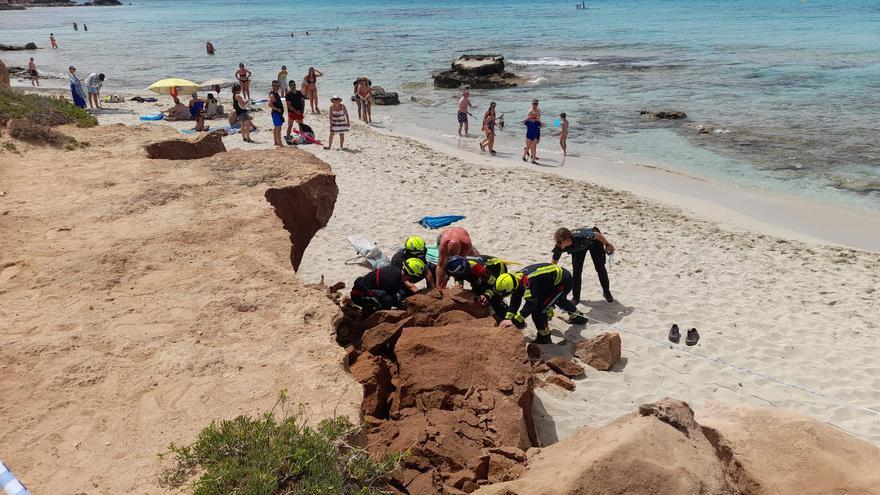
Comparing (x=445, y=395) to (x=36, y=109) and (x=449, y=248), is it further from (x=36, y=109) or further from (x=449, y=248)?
(x=36, y=109)

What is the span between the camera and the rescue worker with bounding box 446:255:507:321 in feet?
24.5

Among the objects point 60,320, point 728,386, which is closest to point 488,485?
point 60,320

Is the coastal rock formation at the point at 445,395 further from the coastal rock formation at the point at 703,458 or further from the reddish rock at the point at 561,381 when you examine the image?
the reddish rock at the point at 561,381

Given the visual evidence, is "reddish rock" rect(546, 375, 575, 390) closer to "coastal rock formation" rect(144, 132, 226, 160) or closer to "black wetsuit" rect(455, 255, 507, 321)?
"black wetsuit" rect(455, 255, 507, 321)

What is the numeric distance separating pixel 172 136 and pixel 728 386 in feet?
29.1

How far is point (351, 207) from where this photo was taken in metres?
13.2

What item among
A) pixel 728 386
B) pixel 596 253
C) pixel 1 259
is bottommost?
pixel 728 386

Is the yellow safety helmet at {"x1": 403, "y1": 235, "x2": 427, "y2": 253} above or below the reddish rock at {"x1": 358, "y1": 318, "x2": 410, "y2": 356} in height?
above

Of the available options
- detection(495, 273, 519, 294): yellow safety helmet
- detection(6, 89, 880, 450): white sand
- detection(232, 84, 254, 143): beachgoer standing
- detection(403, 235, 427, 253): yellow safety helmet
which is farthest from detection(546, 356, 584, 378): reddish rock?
detection(232, 84, 254, 143): beachgoer standing

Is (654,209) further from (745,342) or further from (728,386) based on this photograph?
(728,386)

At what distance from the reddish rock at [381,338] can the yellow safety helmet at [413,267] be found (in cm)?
127

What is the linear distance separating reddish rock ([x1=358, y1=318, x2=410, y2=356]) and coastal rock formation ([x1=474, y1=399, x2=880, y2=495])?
209 cm

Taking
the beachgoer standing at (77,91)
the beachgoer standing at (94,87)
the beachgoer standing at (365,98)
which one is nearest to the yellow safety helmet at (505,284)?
the beachgoer standing at (365,98)

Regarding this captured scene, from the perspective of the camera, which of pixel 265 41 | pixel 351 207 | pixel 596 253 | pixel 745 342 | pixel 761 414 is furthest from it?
pixel 265 41
